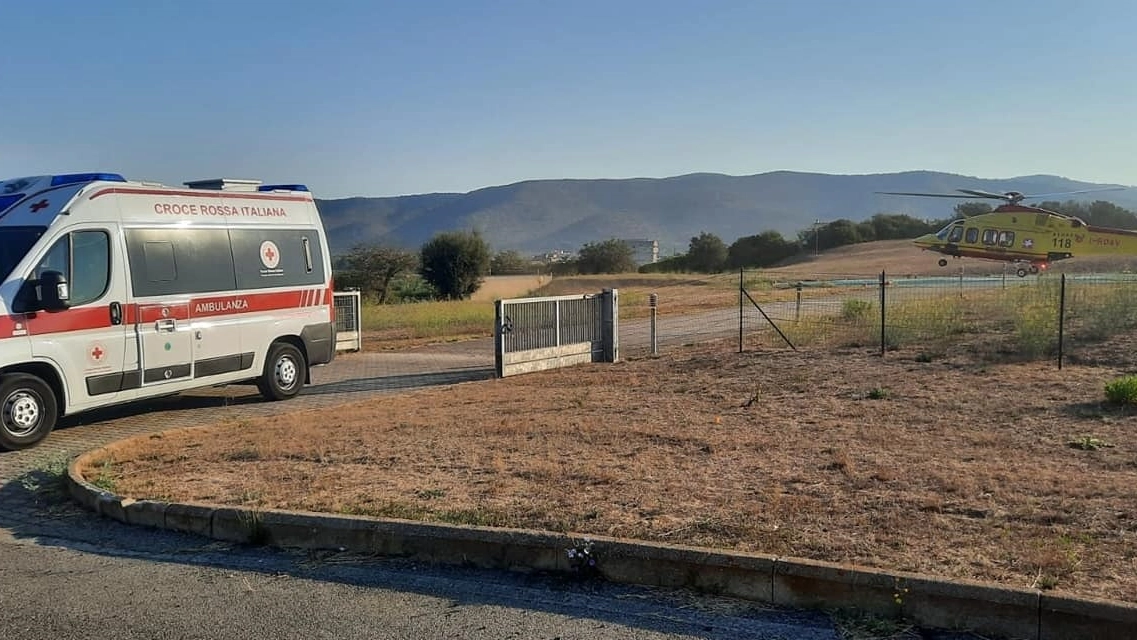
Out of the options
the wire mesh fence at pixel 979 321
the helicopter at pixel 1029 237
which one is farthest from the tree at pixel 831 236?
the wire mesh fence at pixel 979 321

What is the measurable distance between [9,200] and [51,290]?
65.6 inches

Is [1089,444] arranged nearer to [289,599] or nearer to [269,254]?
[289,599]

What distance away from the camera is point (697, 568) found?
5219mm

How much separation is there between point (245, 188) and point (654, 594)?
394 inches

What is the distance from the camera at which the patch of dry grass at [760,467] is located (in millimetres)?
5637

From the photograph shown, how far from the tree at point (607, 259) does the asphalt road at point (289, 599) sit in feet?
266

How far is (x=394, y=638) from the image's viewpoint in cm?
464

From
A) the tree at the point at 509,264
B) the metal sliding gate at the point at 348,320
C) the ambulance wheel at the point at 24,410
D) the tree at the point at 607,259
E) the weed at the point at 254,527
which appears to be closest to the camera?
the weed at the point at 254,527

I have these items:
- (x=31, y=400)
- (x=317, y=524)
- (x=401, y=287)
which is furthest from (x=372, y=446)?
(x=401, y=287)

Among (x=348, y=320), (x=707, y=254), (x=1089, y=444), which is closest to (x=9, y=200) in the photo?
(x=348, y=320)

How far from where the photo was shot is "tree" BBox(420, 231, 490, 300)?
215 ft

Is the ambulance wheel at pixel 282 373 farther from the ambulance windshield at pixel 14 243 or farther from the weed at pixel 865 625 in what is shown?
the weed at pixel 865 625

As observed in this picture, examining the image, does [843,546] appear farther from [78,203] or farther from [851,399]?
[78,203]

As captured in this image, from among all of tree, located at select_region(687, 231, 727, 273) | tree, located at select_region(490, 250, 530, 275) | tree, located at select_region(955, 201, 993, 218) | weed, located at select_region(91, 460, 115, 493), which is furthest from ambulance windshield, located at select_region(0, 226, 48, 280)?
tree, located at select_region(490, 250, 530, 275)
